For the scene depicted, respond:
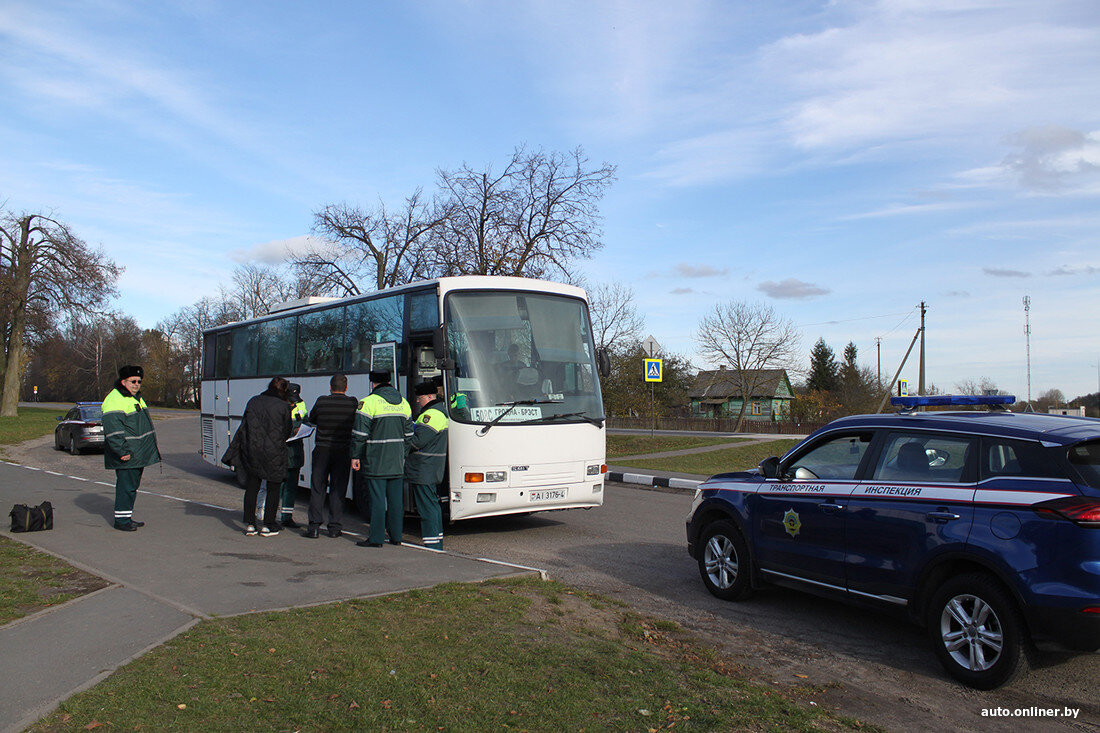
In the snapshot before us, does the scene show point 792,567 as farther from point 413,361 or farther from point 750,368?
point 750,368

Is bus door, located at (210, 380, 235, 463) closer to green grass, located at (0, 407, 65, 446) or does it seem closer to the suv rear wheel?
the suv rear wheel

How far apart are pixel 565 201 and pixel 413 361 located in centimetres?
1856

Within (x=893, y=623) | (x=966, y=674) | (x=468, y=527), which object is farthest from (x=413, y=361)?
(x=966, y=674)

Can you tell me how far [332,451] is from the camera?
9.59 metres

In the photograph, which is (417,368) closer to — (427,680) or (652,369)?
(427,680)

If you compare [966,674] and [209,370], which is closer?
[966,674]

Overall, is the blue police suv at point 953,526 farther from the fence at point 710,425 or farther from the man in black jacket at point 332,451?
the fence at point 710,425

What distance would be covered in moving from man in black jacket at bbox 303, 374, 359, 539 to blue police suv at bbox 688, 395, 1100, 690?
5.01 metres

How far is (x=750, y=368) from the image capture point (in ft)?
194

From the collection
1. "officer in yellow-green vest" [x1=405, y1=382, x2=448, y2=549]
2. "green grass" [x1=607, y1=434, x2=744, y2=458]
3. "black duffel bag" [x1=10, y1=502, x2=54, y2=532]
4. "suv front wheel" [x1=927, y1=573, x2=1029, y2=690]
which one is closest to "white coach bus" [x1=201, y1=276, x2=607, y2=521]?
"officer in yellow-green vest" [x1=405, y1=382, x2=448, y2=549]

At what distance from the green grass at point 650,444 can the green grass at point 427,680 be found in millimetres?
21155

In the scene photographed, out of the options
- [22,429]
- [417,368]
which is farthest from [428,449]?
[22,429]

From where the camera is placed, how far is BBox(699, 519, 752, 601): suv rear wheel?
6984 mm

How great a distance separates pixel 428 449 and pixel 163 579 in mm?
2945
